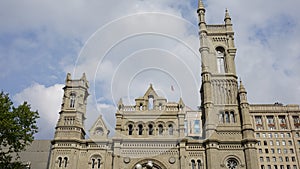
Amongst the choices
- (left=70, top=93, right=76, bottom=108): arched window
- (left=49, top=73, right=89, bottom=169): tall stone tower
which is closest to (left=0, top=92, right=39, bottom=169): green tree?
(left=49, top=73, right=89, bottom=169): tall stone tower

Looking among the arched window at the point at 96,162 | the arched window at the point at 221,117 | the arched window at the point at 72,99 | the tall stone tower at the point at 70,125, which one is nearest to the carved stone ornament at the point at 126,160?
the arched window at the point at 96,162

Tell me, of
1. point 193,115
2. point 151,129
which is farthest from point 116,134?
point 193,115

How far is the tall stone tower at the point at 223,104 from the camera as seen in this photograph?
1444 inches

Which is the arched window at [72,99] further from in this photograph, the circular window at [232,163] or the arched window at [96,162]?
the circular window at [232,163]

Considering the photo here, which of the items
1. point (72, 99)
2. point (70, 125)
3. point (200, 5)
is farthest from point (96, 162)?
point (200, 5)

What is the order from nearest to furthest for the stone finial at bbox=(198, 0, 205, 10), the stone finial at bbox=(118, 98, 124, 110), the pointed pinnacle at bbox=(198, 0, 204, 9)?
1. the stone finial at bbox=(118, 98, 124, 110)
2. the stone finial at bbox=(198, 0, 205, 10)
3. the pointed pinnacle at bbox=(198, 0, 204, 9)

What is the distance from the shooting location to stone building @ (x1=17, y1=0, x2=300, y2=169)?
36906 mm

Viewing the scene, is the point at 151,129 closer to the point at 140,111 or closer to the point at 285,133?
the point at 140,111

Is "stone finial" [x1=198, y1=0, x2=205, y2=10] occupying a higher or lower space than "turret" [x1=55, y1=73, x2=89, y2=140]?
higher

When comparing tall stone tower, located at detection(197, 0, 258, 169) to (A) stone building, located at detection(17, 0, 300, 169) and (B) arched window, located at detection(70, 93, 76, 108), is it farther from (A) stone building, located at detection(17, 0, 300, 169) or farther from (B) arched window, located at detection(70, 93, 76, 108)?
(B) arched window, located at detection(70, 93, 76, 108)

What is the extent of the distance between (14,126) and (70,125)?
1517cm

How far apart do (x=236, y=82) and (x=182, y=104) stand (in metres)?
8.97

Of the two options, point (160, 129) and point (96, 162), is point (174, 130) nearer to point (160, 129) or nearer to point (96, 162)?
point (160, 129)

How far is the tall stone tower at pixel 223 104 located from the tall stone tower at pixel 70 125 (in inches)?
675
